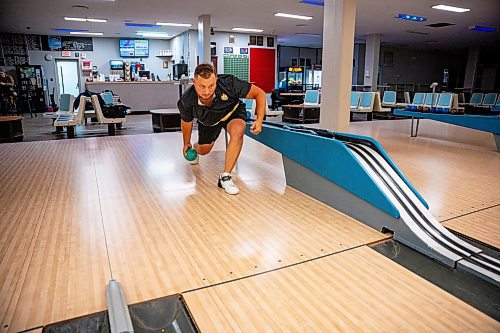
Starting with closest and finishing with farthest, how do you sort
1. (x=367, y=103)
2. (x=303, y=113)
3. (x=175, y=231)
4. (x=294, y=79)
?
(x=175, y=231) < (x=303, y=113) < (x=367, y=103) < (x=294, y=79)

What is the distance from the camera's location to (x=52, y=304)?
142 cm

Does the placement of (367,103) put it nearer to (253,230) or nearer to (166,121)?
(166,121)

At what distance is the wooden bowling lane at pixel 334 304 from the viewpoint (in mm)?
1289

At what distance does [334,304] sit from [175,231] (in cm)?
107

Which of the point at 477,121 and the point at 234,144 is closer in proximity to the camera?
the point at 234,144

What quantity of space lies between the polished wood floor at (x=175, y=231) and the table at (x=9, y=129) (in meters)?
2.27

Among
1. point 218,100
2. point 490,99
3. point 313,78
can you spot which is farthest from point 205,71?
point 313,78

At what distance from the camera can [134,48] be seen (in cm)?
1463

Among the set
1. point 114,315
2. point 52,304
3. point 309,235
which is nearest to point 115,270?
point 52,304

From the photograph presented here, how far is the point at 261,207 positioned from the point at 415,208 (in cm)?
100

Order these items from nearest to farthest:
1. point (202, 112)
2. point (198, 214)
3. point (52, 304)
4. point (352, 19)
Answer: point (52, 304) < point (198, 214) < point (202, 112) < point (352, 19)

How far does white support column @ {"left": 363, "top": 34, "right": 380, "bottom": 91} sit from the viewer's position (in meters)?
12.8

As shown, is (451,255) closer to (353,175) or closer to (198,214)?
(353,175)

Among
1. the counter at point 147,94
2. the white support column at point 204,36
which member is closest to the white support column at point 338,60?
the white support column at point 204,36
